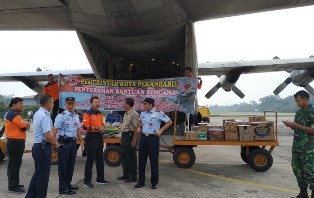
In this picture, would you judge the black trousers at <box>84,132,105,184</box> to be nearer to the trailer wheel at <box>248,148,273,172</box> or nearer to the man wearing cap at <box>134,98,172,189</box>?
the man wearing cap at <box>134,98,172,189</box>

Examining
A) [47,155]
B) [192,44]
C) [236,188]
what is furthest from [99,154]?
[192,44]

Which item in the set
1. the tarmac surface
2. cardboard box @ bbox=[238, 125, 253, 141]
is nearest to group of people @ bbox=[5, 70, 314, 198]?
the tarmac surface

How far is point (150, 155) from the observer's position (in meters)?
6.50

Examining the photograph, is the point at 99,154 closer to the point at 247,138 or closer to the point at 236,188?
the point at 236,188

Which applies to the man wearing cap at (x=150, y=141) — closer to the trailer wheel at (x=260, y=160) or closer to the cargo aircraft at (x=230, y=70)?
the trailer wheel at (x=260, y=160)

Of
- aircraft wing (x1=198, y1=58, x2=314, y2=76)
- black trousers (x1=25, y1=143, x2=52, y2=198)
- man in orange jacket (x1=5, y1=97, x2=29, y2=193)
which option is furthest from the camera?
aircraft wing (x1=198, y1=58, x2=314, y2=76)

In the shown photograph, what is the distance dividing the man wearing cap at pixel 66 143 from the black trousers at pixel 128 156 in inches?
47.8

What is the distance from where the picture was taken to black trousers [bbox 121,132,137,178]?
7.10 m

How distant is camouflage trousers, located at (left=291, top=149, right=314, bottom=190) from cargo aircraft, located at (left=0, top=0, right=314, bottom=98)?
16.9ft

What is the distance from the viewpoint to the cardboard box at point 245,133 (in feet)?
27.0

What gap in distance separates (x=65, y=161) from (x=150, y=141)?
1771mm

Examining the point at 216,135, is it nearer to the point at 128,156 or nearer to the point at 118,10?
the point at 128,156

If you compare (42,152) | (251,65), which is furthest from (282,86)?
(42,152)

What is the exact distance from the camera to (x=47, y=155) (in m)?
4.94
